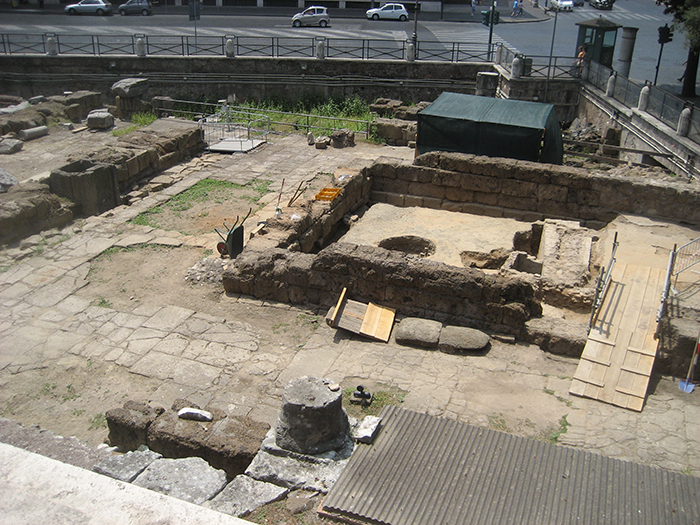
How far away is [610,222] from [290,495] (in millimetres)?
8867

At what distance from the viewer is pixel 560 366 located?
7.52m

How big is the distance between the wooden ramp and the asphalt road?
58.4 feet

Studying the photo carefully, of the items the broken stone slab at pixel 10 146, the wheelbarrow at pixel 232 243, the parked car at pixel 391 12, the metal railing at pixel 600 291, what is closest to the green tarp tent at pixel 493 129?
the metal railing at pixel 600 291

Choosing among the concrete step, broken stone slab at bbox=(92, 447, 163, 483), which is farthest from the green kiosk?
the concrete step

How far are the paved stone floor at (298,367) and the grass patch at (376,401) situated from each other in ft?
0.34

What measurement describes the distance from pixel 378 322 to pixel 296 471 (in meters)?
3.36

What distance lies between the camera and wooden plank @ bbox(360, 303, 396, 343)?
8047mm

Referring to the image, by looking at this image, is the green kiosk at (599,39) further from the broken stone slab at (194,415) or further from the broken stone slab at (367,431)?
the broken stone slab at (194,415)

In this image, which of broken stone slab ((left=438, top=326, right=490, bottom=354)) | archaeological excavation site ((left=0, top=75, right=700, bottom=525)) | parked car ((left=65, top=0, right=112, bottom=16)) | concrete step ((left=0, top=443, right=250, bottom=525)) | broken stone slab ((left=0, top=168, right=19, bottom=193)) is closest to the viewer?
concrete step ((left=0, top=443, right=250, bottom=525))

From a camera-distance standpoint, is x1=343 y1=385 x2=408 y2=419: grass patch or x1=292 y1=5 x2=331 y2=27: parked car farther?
x1=292 y1=5 x2=331 y2=27: parked car

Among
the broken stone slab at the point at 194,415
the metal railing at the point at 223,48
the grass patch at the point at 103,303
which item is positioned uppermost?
the metal railing at the point at 223,48

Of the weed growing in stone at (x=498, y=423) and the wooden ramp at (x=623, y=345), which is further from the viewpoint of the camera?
the wooden ramp at (x=623, y=345)

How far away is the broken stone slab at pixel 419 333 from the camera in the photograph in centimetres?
786

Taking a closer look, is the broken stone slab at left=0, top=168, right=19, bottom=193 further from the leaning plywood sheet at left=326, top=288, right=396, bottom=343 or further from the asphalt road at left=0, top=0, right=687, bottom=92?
the asphalt road at left=0, top=0, right=687, bottom=92
